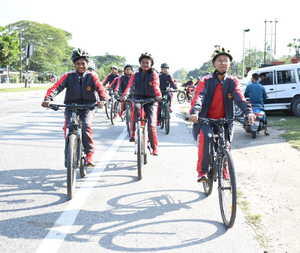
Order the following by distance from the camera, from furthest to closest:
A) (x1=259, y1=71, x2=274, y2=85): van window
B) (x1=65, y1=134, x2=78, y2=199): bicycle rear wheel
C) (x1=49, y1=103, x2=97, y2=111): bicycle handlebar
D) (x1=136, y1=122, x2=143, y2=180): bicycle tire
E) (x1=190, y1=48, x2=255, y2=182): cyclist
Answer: (x1=259, y1=71, x2=274, y2=85): van window < (x1=136, y1=122, x2=143, y2=180): bicycle tire < (x1=49, y1=103, x2=97, y2=111): bicycle handlebar < (x1=65, y1=134, x2=78, y2=199): bicycle rear wheel < (x1=190, y1=48, x2=255, y2=182): cyclist

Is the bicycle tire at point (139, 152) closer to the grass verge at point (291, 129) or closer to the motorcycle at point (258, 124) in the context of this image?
the grass verge at point (291, 129)

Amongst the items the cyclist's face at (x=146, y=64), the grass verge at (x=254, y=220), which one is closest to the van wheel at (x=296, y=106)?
the cyclist's face at (x=146, y=64)

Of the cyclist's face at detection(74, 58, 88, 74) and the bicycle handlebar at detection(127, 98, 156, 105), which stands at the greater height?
the cyclist's face at detection(74, 58, 88, 74)

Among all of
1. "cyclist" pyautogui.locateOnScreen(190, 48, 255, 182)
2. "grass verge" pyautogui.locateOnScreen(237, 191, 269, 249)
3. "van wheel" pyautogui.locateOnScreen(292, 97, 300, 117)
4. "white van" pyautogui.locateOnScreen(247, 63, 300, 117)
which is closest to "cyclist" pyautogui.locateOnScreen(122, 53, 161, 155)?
"grass verge" pyautogui.locateOnScreen(237, 191, 269, 249)

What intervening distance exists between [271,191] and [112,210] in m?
2.32

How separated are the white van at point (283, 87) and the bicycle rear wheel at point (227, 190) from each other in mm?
11879

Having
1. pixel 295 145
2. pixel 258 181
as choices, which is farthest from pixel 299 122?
pixel 258 181

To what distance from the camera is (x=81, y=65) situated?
6.27 meters

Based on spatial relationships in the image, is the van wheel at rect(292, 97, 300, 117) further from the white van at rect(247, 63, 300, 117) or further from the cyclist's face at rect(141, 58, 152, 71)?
the cyclist's face at rect(141, 58, 152, 71)

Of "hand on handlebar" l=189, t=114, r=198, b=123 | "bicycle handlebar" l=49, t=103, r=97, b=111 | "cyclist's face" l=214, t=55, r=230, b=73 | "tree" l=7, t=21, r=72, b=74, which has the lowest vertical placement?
"hand on handlebar" l=189, t=114, r=198, b=123

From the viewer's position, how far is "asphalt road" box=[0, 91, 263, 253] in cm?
400

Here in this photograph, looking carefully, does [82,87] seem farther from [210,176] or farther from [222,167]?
[222,167]

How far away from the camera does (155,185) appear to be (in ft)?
20.2

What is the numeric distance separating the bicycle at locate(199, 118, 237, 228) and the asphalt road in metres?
0.18
